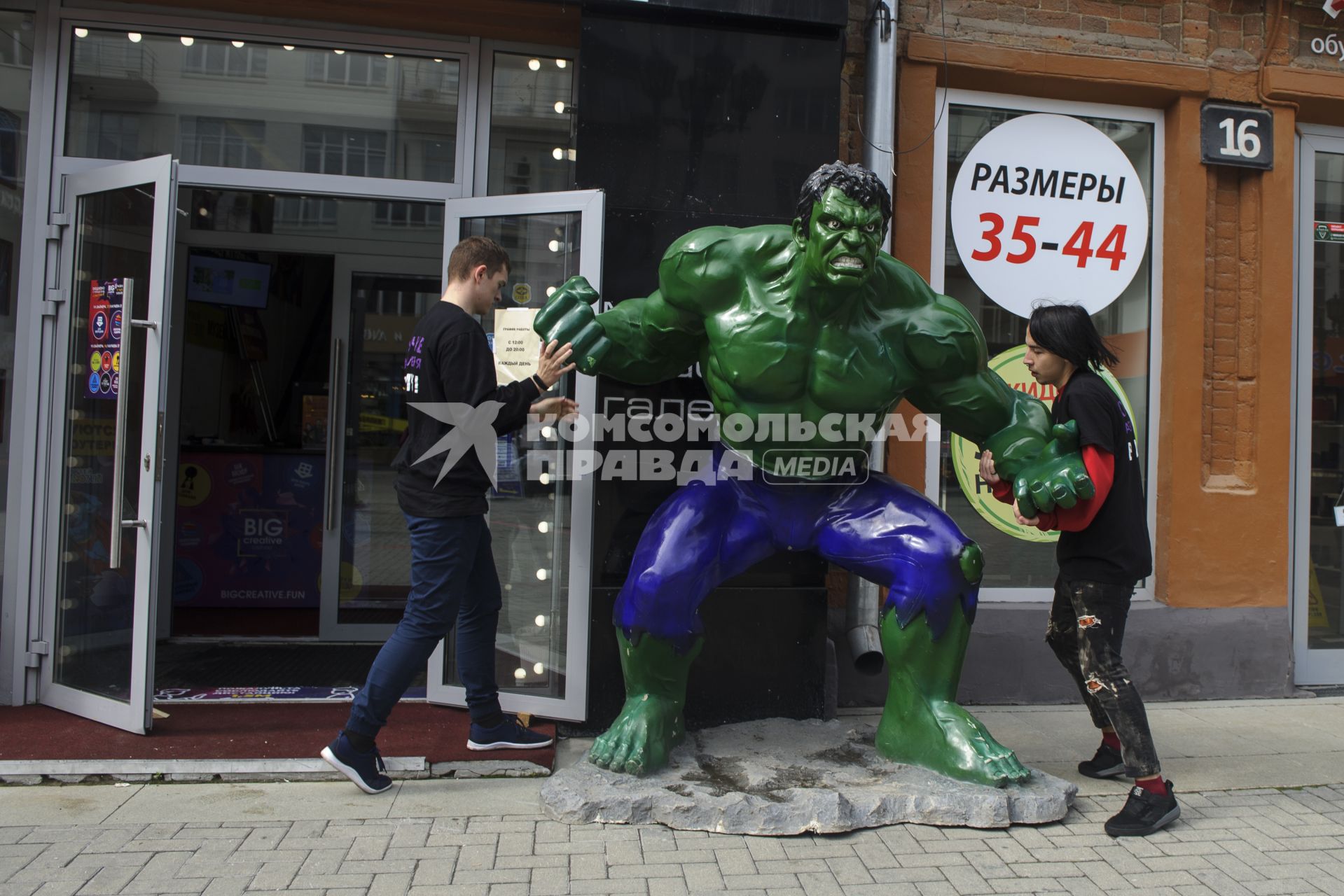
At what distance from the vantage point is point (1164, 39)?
5.03m

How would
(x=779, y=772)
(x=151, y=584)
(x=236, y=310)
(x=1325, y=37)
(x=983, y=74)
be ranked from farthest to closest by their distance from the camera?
(x=236, y=310) → (x=1325, y=37) → (x=983, y=74) → (x=151, y=584) → (x=779, y=772)

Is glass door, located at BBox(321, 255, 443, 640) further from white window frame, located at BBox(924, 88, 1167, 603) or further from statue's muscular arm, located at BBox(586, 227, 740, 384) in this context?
white window frame, located at BBox(924, 88, 1167, 603)

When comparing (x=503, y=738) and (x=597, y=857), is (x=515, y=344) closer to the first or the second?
(x=503, y=738)

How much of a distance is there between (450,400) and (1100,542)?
226cm

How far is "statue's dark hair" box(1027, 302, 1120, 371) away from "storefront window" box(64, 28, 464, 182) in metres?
2.66

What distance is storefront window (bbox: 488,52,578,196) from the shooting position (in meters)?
4.56

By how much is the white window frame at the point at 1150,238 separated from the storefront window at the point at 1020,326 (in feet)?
0.06

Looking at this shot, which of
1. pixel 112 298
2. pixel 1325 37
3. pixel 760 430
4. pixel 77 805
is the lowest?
pixel 77 805

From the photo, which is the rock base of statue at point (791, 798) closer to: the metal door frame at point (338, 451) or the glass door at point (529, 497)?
the glass door at point (529, 497)

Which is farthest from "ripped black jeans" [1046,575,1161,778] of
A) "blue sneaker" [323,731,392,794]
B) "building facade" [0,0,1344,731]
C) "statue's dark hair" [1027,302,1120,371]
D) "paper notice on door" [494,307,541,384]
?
"blue sneaker" [323,731,392,794]

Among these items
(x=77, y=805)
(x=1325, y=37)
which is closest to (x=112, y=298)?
(x=77, y=805)

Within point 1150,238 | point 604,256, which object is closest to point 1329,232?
point 1150,238

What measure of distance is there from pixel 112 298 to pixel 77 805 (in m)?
1.97

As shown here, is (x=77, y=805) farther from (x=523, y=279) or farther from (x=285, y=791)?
(x=523, y=279)
